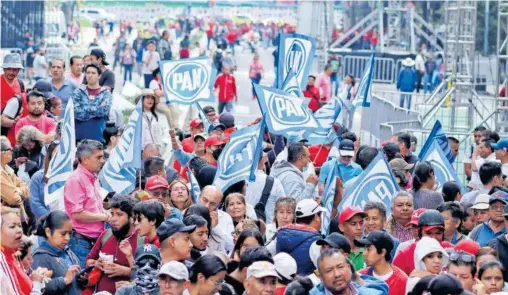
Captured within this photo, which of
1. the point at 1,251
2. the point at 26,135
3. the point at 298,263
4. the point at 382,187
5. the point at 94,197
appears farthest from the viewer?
the point at 26,135

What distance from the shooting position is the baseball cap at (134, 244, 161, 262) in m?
10.5

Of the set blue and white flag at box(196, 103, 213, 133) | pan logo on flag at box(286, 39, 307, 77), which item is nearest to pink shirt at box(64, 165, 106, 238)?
blue and white flag at box(196, 103, 213, 133)

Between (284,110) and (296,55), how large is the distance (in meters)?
3.06

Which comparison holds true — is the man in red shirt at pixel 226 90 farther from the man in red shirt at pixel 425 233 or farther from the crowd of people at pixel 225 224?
the man in red shirt at pixel 425 233

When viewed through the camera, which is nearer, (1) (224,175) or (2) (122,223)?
(2) (122,223)

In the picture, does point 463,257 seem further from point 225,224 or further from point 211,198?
point 211,198

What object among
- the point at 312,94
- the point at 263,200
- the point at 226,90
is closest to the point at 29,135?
the point at 263,200

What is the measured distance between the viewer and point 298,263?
11.4 m

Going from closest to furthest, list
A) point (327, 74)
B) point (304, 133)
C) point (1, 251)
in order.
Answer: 1. point (1, 251)
2. point (304, 133)
3. point (327, 74)

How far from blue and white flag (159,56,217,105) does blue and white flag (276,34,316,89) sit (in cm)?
89

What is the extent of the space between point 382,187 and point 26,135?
11.6 ft

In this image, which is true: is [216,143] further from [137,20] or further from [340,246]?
[137,20]

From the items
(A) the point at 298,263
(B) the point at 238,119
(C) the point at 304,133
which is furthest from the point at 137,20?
(A) the point at 298,263

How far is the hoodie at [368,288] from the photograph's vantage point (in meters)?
10.0
